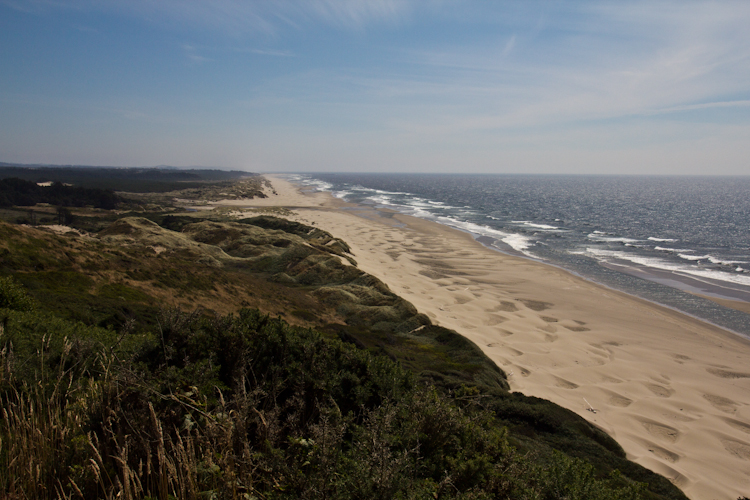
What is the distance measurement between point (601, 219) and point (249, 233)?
2609 inches

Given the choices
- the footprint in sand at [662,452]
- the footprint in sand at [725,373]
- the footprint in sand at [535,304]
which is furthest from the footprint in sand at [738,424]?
the footprint in sand at [535,304]

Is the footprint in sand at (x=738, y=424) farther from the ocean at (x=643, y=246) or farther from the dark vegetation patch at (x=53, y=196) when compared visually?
the dark vegetation patch at (x=53, y=196)

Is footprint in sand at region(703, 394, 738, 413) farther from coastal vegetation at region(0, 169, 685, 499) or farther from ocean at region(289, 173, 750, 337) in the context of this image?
ocean at region(289, 173, 750, 337)

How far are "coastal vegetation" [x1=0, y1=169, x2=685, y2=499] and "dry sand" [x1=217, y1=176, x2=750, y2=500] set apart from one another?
12.1 feet

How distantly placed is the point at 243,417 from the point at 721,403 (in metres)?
20.3

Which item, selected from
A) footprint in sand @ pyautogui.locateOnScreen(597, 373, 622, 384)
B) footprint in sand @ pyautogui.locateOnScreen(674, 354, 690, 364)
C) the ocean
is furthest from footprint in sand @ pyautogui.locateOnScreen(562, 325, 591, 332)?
the ocean

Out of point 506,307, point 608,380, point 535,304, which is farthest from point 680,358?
point 506,307

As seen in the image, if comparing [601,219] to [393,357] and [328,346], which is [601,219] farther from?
[328,346]

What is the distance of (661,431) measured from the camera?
45.3 feet

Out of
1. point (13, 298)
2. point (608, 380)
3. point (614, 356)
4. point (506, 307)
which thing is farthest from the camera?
point (506, 307)

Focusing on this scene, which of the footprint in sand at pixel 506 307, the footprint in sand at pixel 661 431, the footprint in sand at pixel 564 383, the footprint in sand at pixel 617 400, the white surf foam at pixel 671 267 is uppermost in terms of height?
the white surf foam at pixel 671 267

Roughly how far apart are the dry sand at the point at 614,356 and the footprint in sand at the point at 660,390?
44 millimetres

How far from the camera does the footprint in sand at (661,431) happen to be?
44.2 feet

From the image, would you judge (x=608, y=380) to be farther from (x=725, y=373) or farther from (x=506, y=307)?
(x=506, y=307)
